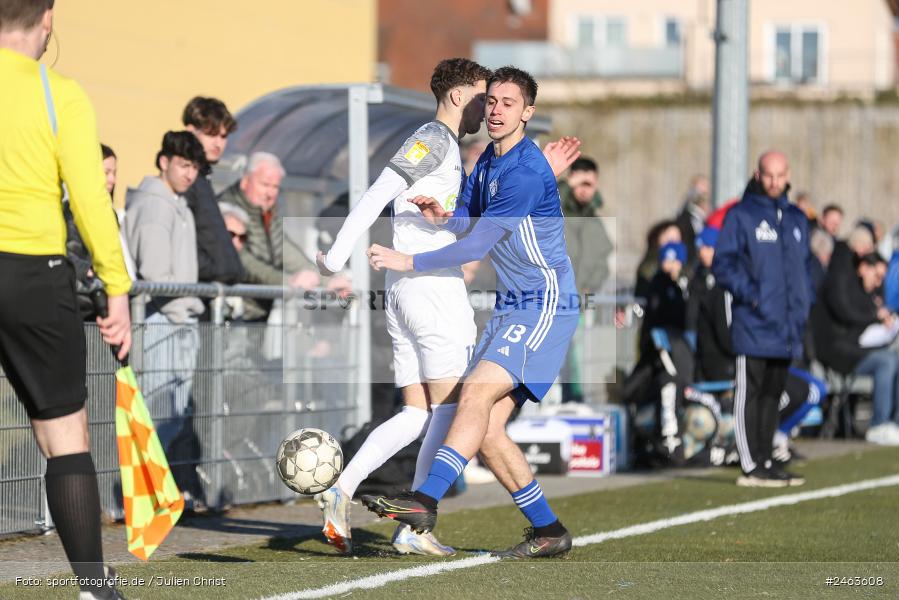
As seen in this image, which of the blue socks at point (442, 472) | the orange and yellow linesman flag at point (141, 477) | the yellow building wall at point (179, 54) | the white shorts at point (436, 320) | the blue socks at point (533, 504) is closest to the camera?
the orange and yellow linesman flag at point (141, 477)

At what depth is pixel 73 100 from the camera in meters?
5.19

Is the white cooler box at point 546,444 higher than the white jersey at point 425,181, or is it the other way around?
the white jersey at point 425,181

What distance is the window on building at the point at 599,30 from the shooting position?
165 feet

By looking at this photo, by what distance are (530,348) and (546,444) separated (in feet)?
17.7

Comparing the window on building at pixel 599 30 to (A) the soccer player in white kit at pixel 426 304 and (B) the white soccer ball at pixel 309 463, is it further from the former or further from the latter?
(B) the white soccer ball at pixel 309 463

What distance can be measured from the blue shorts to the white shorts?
35 centimetres

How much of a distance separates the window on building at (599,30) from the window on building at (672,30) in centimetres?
148

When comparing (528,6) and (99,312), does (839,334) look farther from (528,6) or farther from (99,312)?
(528,6)

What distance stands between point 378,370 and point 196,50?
243 inches

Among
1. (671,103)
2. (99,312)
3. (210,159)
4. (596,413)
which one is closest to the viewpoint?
(99,312)

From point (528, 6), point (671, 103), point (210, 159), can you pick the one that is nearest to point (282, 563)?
point (210, 159)

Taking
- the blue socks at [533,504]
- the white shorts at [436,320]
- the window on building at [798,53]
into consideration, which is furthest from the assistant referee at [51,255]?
the window on building at [798,53]

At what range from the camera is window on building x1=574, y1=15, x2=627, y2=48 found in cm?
5022

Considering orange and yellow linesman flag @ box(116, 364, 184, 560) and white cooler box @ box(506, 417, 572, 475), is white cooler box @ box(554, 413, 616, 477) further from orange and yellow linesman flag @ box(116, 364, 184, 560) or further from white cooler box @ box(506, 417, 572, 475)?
orange and yellow linesman flag @ box(116, 364, 184, 560)
